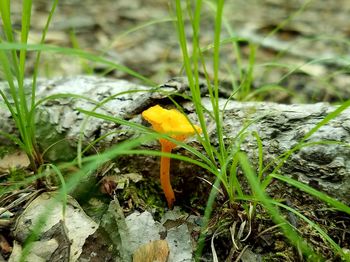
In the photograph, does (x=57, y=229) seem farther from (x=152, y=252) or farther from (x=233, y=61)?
(x=233, y=61)

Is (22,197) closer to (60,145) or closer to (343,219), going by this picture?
(60,145)

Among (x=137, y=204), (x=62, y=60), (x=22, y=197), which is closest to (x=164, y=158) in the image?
(x=137, y=204)

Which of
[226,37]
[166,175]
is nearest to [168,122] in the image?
[166,175]

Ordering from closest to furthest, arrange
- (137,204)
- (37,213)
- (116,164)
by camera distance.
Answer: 1. (37,213)
2. (137,204)
3. (116,164)

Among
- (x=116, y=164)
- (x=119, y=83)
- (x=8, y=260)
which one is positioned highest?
(x=119, y=83)

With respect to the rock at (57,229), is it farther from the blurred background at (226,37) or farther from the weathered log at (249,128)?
the blurred background at (226,37)

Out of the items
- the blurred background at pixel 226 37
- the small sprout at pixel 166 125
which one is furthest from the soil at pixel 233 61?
the small sprout at pixel 166 125
